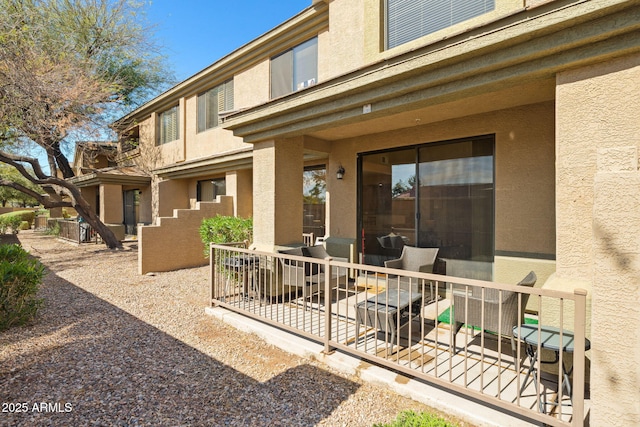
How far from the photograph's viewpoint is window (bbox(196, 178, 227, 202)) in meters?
12.3

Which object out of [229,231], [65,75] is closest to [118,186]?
[65,75]

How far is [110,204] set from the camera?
1552 centimetres

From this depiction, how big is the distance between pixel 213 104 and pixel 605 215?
11788 millimetres

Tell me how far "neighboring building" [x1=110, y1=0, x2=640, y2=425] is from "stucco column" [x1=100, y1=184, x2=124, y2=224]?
7.66 metres

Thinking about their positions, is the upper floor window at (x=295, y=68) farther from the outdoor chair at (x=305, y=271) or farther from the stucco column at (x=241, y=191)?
the outdoor chair at (x=305, y=271)

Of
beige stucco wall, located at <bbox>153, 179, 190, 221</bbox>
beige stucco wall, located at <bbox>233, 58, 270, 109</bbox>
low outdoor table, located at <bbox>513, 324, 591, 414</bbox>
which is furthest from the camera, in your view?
beige stucco wall, located at <bbox>153, 179, 190, 221</bbox>

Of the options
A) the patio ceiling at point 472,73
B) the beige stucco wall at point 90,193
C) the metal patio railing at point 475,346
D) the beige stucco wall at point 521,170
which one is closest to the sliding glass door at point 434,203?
the beige stucco wall at point 521,170

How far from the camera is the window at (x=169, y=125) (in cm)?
1359

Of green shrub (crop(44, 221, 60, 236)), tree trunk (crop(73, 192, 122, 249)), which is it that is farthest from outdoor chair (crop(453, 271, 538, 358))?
green shrub (crop(44, 221, 60, 236))

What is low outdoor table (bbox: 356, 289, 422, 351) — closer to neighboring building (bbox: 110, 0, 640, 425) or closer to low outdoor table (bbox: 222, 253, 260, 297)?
neighboring building (bbox: 110, 0, 640, 425)

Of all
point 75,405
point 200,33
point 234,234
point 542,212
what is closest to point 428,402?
point 75,405

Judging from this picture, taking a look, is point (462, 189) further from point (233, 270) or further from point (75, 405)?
point (75, 405)

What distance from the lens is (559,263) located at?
319 centimetres

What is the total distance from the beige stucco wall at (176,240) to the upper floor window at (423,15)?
275 inches
